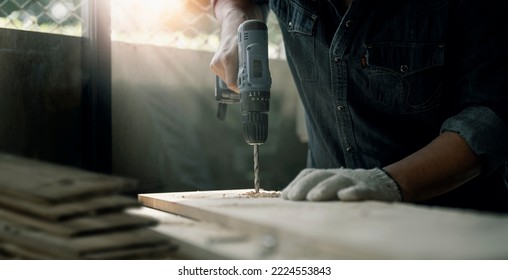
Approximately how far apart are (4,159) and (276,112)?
1683 mm

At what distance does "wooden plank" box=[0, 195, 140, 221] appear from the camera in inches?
22.4

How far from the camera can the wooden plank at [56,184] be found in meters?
0.58

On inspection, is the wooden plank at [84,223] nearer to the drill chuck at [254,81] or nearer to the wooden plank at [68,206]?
the wooden plank at [68,206]

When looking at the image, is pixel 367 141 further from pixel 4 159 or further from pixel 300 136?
pixel 300 136

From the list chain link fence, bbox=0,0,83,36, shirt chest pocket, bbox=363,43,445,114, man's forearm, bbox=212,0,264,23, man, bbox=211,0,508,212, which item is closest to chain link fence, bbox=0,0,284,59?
chain link fence, bbox=0,0,83,36

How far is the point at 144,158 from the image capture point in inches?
79.2

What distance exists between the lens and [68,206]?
0.59 m

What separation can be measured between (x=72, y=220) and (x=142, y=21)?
154cm

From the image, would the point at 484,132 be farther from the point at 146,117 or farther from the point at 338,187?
the point at 146,117

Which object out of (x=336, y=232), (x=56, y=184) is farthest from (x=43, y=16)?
(x=336, y=232)

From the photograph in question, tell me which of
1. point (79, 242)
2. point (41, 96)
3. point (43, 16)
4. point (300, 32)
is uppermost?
point (43, 16)

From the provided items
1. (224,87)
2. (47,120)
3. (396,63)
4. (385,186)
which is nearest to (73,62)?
(47,120)

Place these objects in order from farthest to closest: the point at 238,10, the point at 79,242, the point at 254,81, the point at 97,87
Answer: the point at 97,87
the point at 238,10
the point at 254,81
the point at 79,242

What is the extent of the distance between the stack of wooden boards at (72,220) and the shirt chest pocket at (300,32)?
2.71 ft
